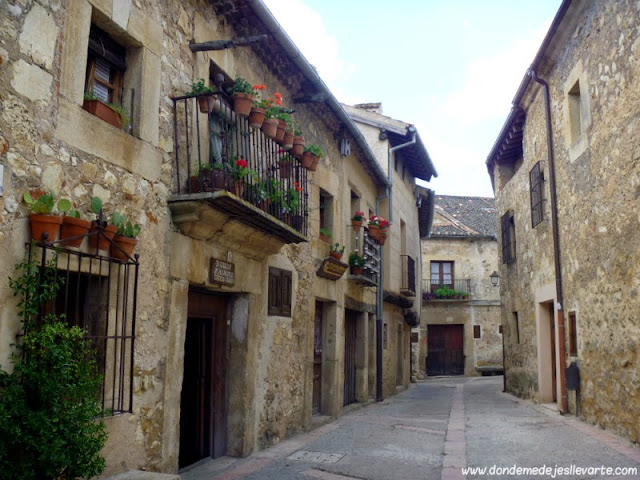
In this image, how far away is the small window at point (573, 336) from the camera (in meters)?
9.59

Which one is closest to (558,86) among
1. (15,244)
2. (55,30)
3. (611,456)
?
(611,456)

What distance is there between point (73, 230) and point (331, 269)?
5.98 m

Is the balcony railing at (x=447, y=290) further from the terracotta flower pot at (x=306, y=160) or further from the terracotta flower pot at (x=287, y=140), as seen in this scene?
the terracotta flower pot at (x=287, y=140)

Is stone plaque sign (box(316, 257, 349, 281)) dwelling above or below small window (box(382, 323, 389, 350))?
above

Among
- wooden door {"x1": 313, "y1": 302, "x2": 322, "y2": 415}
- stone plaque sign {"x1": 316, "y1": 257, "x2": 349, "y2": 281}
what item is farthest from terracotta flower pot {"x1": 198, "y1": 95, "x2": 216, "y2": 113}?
wooden door {"x1": 313, "y1": 302, "x2": 322, "y2": 415}

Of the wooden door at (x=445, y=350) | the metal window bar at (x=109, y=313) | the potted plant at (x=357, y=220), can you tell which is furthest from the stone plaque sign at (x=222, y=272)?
the wooden door at (x=445, y=350)

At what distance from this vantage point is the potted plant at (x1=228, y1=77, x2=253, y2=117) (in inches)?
232

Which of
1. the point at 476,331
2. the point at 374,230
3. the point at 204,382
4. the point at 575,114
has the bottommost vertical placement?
the point at 204,382

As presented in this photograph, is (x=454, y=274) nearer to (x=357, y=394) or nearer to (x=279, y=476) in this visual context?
(x=357, y=394)

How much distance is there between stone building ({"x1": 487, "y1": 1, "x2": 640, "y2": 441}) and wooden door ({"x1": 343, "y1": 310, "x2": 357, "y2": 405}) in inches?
139

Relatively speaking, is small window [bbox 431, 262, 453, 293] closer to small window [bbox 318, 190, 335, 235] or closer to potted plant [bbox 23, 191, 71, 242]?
small window [bbox 318, 190, 335, 235]

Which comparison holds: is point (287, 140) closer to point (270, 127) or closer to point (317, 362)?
point (270, 127)

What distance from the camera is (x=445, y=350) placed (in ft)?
91.5

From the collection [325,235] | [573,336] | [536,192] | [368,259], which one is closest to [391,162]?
[368,259]
